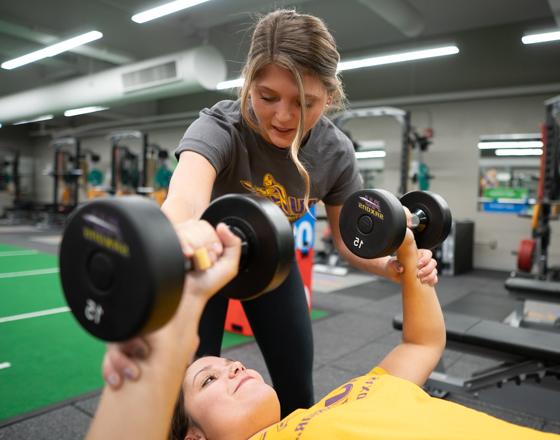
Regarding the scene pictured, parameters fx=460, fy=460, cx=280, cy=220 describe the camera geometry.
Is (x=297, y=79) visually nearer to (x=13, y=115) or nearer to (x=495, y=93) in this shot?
(x=495, y=93)

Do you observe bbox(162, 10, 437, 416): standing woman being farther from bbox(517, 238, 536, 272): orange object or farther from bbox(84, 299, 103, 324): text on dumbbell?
bbox(517, 238, 536, 272): orange object

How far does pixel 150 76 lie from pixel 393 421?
7.00m

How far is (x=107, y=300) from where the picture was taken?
52cm

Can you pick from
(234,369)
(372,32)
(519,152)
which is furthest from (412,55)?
(234,369)

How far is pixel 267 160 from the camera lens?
1217 mm

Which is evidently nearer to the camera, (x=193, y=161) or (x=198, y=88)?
(x=193, y=161)

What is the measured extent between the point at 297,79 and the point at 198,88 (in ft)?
19.8

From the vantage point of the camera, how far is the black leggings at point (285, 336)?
131 cm

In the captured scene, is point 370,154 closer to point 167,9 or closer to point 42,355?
point 167,9

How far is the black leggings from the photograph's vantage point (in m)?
1.31

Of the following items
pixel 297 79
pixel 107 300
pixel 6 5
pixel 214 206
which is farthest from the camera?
pixel 6 5

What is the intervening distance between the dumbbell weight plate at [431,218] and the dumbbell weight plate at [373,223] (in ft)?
0.78

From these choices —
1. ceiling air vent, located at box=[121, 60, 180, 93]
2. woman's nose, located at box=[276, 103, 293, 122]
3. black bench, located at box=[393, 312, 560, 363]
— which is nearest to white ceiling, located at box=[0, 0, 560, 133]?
ceiling air vent, located at box=[121, 60, 180, 93]

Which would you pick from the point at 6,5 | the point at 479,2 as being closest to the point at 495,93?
the point at 479,2
